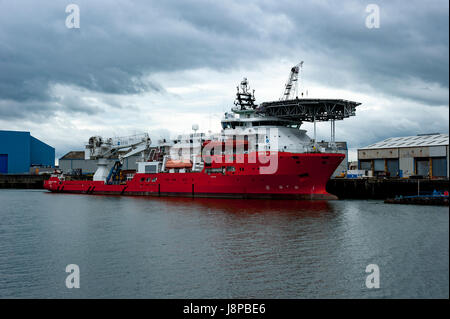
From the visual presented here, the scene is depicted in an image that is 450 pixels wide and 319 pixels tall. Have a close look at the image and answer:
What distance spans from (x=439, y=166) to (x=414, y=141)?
5410 mm

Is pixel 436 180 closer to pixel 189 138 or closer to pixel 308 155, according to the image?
pixel 308 155

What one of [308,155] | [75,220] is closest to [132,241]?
[75,220]

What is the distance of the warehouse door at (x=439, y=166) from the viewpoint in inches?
1800

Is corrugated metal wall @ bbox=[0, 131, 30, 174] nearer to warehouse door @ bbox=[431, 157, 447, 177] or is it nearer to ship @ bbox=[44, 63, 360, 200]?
ship @ bbox=[44, 63, 360, 200]

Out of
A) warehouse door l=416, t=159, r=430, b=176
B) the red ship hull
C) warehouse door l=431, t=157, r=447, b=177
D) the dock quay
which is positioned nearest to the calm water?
the red ship hull

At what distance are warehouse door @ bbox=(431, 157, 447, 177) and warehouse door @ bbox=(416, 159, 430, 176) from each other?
0.93m

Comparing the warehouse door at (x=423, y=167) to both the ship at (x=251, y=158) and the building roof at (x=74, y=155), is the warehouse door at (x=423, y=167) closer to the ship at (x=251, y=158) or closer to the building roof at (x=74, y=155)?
the ship at (x=251, y=158)

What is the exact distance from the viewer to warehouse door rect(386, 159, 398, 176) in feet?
167

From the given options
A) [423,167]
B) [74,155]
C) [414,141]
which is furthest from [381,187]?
[74,155]

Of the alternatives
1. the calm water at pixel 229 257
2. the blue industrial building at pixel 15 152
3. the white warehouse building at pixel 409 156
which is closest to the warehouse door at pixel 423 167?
the white warehouse building at pixel 409 156

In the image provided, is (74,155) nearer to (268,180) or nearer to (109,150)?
(109,150)

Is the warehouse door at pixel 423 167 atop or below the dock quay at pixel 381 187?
atop

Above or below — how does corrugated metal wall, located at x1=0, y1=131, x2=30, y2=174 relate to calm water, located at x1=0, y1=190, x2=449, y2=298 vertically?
above

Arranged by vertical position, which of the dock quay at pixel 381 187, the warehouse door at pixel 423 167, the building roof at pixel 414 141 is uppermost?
the building roof at pixel 414 141
